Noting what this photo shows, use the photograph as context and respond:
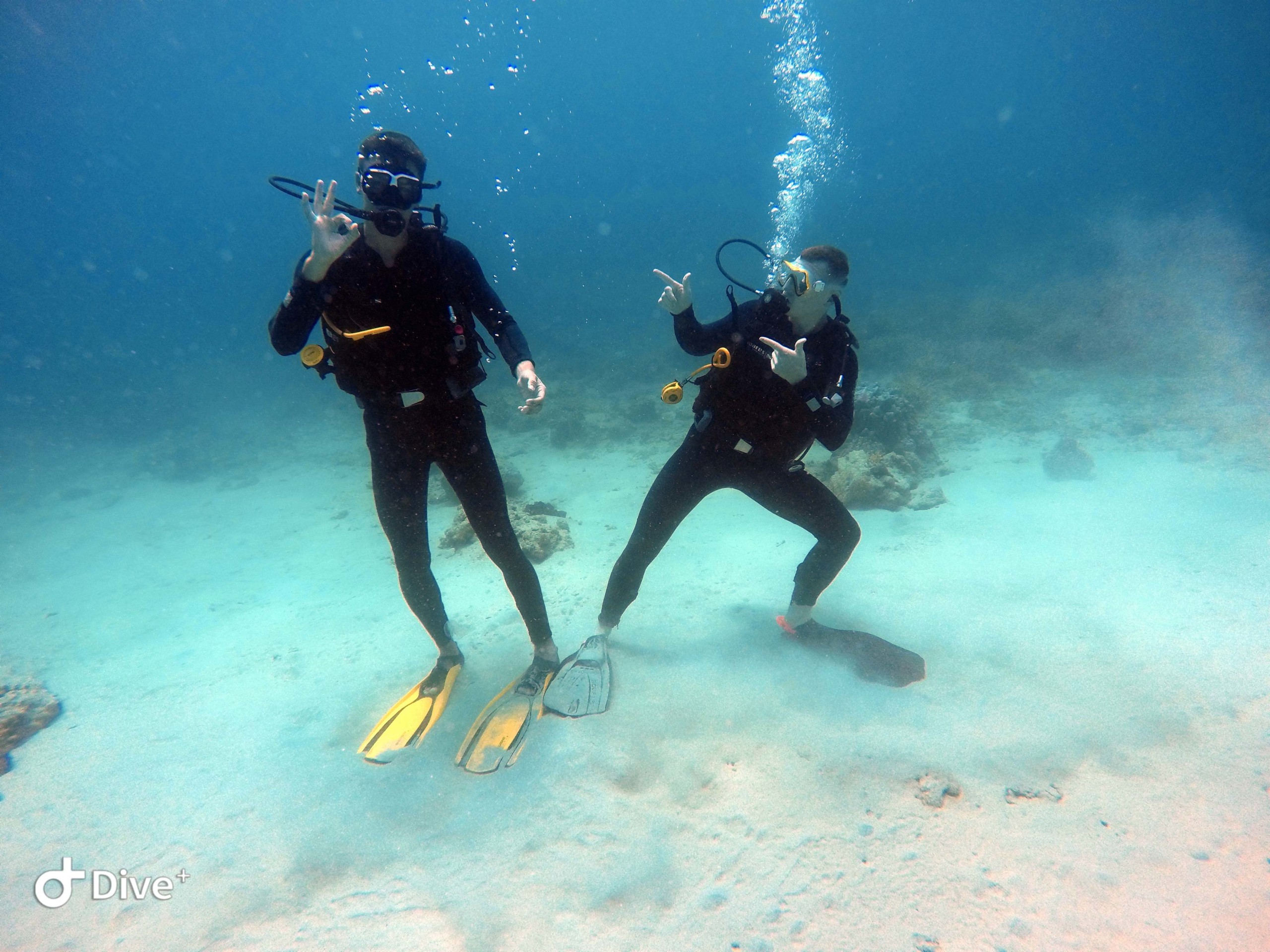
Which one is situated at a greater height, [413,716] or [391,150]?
[391,150]

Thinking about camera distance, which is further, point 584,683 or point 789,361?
point 584,683

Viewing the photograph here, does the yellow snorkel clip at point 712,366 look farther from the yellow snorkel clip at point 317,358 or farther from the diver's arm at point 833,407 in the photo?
the yellow snorkel clip at point 317,358

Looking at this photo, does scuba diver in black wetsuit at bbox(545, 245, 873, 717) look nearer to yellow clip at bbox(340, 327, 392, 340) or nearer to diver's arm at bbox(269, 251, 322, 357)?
yellow clip at bbox(340, 327, 392, 340)

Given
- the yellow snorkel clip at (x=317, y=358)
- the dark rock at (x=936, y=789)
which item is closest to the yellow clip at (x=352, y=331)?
the yellow snorkel clip at (x=317, y=358)

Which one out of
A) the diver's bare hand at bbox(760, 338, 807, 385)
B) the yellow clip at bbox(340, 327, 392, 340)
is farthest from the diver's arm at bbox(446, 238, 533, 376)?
the diver's bare hand at bbox(760, 338, 807, 385)

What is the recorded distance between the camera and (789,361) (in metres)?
2.94

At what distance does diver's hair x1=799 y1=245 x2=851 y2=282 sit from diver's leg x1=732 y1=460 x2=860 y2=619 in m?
1.29

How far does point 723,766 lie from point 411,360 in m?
2.90

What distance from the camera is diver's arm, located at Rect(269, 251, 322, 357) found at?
2613 millimetres

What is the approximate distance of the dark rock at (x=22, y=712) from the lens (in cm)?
382

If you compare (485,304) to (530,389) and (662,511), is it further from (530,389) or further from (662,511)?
(662,511)

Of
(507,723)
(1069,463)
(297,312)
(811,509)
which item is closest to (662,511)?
(811,509)

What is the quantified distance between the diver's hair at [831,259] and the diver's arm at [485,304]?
1.92 metres

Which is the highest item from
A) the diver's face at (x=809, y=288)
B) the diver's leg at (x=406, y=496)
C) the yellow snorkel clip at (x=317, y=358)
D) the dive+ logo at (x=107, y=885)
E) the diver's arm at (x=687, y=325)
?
the diver's face at (x=809, y=288)
